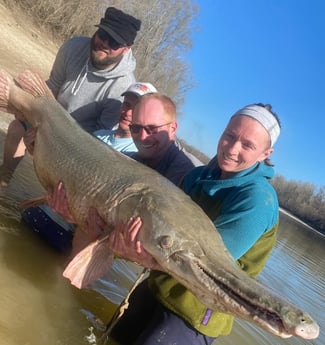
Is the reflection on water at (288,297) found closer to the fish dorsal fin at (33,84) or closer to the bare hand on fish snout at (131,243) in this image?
the bare hand on fish snout at (131,243)

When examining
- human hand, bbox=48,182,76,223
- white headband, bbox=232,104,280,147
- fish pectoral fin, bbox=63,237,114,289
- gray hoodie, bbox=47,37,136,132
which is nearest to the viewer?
fish pectoral fin, bbox=63,237,114,289

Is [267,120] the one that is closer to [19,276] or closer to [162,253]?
[162,253]

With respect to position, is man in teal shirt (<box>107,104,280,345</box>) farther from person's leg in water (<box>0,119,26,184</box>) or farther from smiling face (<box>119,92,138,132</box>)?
person's leg in water (<box>0,119,26,184</box>)

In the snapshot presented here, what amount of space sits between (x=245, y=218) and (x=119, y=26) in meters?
3.02

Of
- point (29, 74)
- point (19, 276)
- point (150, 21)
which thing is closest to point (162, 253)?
point (19, 276)

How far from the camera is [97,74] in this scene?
5242mm

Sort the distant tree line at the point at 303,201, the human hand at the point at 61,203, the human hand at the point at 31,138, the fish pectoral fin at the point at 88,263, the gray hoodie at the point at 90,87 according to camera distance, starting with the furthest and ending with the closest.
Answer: the distant tree line at the point at 303,201 → the gray hoodie at the point at 90,87 → the human hand at the point at 31,138 → the human hand at the point at 61,203 → the fish pectoral fin at the point at 88,263

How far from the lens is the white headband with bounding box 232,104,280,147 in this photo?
10.2 ft

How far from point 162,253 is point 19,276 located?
1702 millimetres

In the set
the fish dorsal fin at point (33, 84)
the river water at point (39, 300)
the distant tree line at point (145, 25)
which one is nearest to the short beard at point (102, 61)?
the fish dorsal fin at point (33, 84)

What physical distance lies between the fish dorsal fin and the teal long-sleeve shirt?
1809 mm

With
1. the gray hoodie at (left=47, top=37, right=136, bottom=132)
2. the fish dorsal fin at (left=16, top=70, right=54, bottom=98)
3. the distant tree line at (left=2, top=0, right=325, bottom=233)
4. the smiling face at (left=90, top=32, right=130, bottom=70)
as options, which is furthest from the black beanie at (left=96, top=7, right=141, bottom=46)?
the distant tree line at (left=2, top=0, right=325, bottom=233)

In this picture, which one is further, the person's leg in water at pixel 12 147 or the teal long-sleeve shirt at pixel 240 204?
the person's leg in water at pixel 12 147

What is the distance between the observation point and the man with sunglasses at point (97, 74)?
5.09 metres
